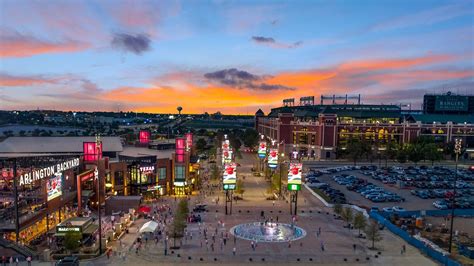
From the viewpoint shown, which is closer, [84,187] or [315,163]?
[84,187]

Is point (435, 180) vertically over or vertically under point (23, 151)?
under

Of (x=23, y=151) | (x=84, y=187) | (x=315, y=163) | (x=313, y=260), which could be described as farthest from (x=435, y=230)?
(x=23, y=151)

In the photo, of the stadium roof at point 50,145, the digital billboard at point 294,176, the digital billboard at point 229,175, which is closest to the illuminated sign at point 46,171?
the digital billboard at point 229,175

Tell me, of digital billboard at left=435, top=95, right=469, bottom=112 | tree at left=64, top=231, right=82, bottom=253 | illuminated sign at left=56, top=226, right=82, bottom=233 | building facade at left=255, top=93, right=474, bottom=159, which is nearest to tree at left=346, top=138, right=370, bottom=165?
building facade at left=255, top=93, right=474, bottom=159

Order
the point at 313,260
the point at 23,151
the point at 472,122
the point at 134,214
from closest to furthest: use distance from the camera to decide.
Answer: the point at 313,260, the point at 134,214, the point at 23,151, the point at 472,122

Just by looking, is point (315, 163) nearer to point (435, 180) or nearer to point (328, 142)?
point (328, 142)

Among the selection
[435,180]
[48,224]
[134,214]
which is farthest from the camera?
[435,180]

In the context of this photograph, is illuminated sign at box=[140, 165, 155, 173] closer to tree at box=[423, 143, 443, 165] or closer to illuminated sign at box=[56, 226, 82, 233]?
illuminated sign at box=[56, 226, 82, 233]
